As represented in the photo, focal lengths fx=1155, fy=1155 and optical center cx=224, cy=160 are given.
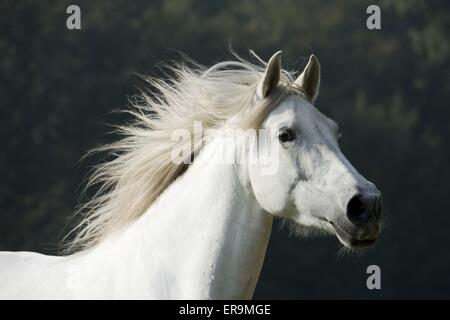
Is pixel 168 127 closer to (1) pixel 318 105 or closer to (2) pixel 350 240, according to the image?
(2) pixel 350 240

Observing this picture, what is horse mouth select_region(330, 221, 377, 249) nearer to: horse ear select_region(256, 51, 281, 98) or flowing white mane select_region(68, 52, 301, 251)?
flowing white mane select_region(68, 52, 301, 251)

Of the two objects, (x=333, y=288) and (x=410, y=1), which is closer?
(x=333, y=288)

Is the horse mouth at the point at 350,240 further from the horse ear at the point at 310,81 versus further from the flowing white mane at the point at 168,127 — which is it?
the horse ear at the point at 310,81

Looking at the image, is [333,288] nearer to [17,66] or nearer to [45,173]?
[45,173]

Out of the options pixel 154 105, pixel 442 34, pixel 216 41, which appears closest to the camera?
pixel 154 105

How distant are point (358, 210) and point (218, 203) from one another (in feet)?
2.54

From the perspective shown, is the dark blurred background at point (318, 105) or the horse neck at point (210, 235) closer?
the horse neck at point (210, 235)

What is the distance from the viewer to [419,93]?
135 ft

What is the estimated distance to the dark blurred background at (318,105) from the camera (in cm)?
3022

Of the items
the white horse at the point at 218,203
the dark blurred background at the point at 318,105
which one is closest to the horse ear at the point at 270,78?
the white horse at the point at 218,203

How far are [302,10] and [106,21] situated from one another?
1484 centimetres

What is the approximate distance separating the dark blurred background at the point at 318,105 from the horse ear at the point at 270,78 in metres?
19.9

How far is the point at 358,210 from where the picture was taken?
19.5 ft

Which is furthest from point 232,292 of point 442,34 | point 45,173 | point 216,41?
point 442,34
